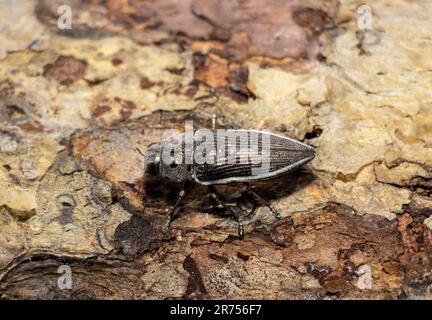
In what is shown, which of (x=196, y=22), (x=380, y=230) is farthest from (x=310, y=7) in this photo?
(x=380, y=230)

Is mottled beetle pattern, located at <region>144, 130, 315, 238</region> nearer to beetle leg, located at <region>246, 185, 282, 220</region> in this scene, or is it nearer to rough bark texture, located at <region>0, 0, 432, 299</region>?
beetle leg, located at <region>246, 185, 282, 220</region>

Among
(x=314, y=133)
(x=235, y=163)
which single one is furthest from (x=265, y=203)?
(x=314, y=133)

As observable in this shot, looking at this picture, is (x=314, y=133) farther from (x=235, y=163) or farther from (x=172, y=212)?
(x=172, y=212)

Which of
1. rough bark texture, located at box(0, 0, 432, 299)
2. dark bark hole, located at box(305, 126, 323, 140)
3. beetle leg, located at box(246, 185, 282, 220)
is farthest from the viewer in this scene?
dark bark hole, located at box(305, 126, 323, 140)

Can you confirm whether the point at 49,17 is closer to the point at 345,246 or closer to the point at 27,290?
the point at 27,290

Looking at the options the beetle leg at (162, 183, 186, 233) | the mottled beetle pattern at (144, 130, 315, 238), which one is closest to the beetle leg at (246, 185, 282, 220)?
the mottled beetle pattern at (144, 130, 315, 238)

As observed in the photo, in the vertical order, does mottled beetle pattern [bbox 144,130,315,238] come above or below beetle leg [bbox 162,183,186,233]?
above
